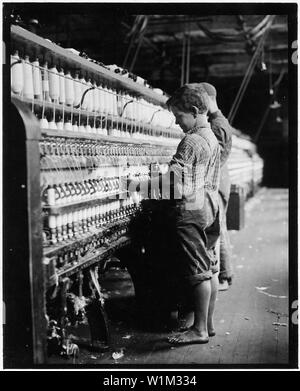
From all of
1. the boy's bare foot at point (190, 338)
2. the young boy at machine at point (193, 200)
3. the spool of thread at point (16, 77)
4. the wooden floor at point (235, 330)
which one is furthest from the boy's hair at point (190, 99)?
the wooden floor at point (235, 330)

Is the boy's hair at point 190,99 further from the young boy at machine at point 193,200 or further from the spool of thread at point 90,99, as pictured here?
the spool of thread at point 90,99

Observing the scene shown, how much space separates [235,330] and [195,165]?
1.39 meters

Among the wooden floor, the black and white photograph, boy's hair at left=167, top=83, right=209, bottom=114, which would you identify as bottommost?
the wooden floor

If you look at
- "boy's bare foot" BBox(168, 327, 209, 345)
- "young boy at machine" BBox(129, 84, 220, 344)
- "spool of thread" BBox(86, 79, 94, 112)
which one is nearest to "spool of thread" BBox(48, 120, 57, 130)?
"spool of thread" BBox(86, 79, 94, 112)

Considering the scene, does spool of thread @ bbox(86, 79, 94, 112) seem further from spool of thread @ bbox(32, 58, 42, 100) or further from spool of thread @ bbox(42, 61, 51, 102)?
spool of thread @ bbox(32, 58, 42, 100)

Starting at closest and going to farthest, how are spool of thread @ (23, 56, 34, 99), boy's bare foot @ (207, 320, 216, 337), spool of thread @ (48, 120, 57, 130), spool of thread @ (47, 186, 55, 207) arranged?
spool of thread @ (47, 186, 55, 207), spool of thread @ (23, 56, 34, 99), spool of thread @ (48, 120, 57, 130), boy's bare foot @ (207, 320, 216, 337)

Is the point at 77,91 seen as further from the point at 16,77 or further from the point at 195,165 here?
the point at 195,165

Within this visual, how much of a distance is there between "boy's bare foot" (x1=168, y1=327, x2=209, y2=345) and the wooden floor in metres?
0.04

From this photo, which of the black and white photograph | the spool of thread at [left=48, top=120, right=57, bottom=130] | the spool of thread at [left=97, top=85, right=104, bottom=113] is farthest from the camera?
the spool of thread at [left=97, top=85, right=104, bottom=113]

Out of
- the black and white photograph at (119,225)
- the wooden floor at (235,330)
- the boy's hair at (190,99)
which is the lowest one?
the wooden floor at (235,330)

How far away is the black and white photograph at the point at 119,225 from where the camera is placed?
248 cm

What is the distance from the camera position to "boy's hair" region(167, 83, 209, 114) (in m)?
3.43

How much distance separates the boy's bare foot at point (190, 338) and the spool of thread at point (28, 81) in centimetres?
197

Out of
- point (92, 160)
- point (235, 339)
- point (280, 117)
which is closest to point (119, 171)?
point (92, 160)
